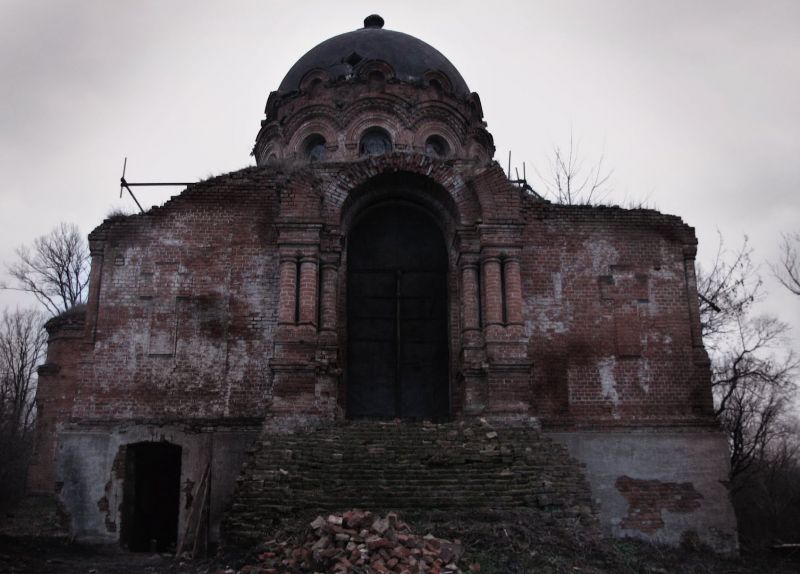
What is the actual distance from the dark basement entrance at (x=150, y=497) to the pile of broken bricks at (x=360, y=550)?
217 inches

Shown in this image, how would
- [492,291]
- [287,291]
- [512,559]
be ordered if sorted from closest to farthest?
[512,559] < [287,291] < [492,291]

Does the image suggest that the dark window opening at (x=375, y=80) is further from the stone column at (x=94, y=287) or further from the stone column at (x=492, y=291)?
the stone column at (x=94, y=287)

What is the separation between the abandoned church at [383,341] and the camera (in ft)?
40.8

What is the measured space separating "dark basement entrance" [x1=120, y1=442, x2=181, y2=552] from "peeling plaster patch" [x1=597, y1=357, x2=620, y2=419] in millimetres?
8030

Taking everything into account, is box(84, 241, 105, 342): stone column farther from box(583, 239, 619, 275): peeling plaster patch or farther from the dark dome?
box(583, 239, 619, 275): peeling plaster patch

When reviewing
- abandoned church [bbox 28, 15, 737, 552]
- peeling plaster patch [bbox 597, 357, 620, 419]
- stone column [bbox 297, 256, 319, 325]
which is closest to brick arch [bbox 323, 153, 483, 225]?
abandoned church [bbox 28, 15, 737, 552]

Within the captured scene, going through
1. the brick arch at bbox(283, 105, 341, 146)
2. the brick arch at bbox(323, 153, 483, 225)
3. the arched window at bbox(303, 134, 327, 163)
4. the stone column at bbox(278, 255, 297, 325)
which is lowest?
the stone column at bbox(278, 255, 297, 325)

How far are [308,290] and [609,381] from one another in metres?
5.76

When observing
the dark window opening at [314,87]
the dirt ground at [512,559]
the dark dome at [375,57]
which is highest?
the dark dome at [375,57]

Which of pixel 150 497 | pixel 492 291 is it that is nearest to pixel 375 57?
pixel 492 291

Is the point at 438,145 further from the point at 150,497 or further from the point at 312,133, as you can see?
the point at 150,497

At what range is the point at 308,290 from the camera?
495 inches

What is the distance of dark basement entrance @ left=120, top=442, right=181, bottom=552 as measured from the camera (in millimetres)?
12880

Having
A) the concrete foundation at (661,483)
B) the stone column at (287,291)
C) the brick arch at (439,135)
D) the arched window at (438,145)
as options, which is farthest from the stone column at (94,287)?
the arched window at (438,145)
